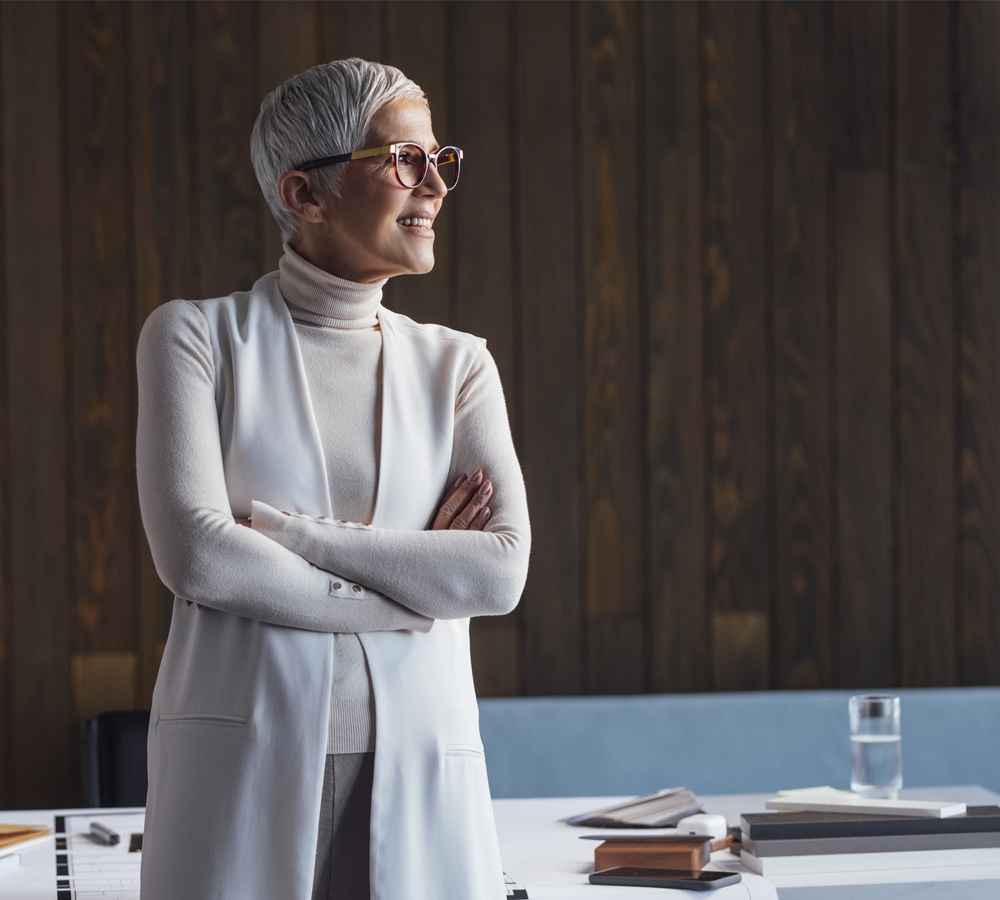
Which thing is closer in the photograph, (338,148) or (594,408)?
(338,148)

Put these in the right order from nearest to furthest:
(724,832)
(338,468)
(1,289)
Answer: (338,468), (724,832), (1,289)

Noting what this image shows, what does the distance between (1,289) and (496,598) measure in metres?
2.16

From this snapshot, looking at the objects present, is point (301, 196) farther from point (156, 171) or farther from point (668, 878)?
point (156, 171)

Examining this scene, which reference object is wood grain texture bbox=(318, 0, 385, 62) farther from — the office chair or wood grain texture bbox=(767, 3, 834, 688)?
the office chair

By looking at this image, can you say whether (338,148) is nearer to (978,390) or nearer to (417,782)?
(417,782)

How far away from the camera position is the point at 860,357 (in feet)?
10.3

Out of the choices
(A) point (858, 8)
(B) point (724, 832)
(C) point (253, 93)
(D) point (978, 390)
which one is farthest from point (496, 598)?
(A) point (858, 8)

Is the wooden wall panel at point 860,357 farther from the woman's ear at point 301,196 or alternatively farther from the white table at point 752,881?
the woman's ear at point 301,196

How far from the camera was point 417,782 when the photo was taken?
112cm

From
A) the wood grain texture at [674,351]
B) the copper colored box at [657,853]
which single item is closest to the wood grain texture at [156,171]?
the wood grain texture at [674,351]

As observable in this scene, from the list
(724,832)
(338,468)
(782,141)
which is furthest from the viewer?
(782,141)

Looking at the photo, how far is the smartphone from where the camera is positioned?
148 centimetres

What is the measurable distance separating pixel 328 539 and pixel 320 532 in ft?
0.04

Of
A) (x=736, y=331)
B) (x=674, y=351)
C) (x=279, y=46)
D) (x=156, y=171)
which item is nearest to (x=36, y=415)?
(x=156, y=171)
